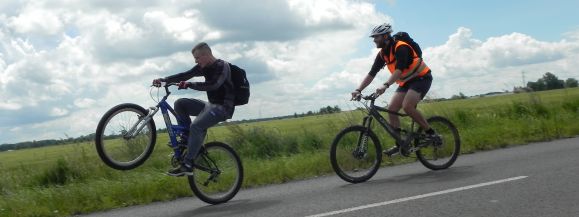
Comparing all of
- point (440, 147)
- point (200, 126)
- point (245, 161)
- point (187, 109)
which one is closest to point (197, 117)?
point (200, 126)

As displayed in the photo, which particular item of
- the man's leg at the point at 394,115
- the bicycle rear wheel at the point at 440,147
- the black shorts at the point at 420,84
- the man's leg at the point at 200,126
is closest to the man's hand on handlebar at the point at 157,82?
the man's leg at the point at 200,126

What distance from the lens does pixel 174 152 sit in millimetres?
7223

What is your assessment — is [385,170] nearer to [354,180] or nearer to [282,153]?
[354,180]

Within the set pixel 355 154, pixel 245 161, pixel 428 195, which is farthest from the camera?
pixel 245 161

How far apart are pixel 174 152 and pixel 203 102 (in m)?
0.75

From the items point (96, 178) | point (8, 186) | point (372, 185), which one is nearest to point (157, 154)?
point (96, 178)

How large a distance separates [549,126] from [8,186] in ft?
39.4

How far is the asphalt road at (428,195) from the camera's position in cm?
561

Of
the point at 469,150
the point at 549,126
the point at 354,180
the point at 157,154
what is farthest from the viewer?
the point at 157,154

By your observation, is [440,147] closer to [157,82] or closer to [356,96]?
[356,96]

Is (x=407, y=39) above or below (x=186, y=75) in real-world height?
above

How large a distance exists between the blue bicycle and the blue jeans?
0.10m

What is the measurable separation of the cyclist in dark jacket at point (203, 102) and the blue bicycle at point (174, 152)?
0.12m

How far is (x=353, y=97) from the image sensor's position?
8125mm
